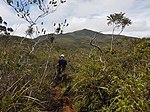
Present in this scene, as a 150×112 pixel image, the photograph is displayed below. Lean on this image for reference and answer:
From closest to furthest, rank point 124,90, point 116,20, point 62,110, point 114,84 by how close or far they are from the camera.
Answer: point 124,90
point 114,84
point 62,110
point 116,20

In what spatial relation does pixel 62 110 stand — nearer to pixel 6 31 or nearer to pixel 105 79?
pixel 105 79

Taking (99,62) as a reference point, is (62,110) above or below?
below

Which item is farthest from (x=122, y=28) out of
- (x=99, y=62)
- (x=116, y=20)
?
(x=99, y=62)

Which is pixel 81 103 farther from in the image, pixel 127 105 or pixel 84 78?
pixel 127 105

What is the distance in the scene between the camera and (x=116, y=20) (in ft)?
100.0

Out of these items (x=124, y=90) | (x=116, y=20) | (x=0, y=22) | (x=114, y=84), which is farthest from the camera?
(x=116, y=20)

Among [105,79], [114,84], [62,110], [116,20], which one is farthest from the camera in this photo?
[116,20]

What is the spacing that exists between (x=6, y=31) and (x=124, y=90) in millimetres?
4010

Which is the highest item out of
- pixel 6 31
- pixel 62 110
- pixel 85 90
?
pixel 6 31

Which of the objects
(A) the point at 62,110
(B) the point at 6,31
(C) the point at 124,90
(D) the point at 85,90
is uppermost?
(B) the point at 6,31

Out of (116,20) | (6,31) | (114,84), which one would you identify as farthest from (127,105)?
(116,20)

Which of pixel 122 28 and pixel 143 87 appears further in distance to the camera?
pixel 122 28

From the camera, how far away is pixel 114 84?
7.09m

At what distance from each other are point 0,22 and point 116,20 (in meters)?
23.0
